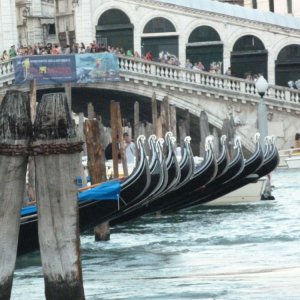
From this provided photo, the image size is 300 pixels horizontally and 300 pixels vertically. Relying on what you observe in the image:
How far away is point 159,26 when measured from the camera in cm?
2775

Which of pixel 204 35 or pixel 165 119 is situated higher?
pixel 204 35

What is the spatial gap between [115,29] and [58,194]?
20.1 meters

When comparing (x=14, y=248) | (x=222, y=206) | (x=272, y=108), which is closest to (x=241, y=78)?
(x=272, y=108)

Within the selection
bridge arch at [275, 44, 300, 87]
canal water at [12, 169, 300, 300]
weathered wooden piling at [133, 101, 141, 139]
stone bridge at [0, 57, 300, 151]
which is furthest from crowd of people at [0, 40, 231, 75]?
canal water at [12, 169, 300, 300]

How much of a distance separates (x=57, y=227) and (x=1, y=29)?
64.4 ft

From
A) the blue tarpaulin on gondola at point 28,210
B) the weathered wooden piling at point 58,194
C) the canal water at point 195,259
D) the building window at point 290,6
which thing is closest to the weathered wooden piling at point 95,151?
the canal water at point 195,259

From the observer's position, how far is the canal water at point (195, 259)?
9531 mm

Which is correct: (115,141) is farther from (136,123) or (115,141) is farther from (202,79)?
(202,79)

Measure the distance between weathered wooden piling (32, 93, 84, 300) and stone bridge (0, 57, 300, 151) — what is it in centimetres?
1715

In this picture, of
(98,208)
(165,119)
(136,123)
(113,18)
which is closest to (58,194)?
(98,208)

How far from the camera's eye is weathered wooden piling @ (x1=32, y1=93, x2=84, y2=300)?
790 centimetres

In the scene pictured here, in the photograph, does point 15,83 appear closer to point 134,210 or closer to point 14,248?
point 134,210

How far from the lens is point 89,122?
499 inches

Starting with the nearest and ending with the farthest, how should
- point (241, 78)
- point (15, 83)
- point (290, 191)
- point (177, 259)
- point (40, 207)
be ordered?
point (40, 207)
point (177, 259)
point (290, 191)
point (15, 83)
point (241, 78)
